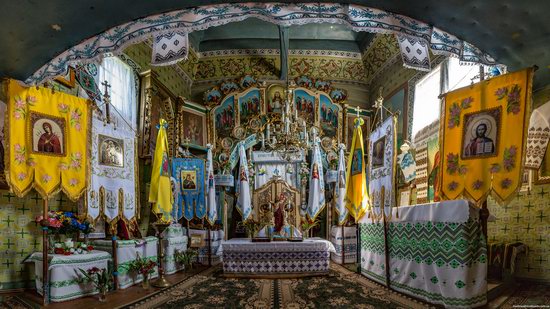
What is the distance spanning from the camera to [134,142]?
21.6 ft

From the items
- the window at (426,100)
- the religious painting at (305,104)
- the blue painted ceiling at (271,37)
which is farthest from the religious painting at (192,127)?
the window at (426,100)

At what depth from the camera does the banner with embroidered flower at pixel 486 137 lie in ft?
12.0

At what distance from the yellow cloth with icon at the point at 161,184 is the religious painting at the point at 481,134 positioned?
17.0 feet

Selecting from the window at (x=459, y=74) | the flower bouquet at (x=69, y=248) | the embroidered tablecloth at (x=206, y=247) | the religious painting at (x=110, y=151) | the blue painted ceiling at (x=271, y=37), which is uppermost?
the blue painted ceiling at (x=271, y=37)

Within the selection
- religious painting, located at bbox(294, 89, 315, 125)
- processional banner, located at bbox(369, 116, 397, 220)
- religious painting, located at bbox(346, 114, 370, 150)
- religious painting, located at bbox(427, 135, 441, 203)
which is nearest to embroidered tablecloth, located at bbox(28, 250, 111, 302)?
processional banner, located at bbox(369, 116, 397, 220)

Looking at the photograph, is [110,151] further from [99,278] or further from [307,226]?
[307,226]

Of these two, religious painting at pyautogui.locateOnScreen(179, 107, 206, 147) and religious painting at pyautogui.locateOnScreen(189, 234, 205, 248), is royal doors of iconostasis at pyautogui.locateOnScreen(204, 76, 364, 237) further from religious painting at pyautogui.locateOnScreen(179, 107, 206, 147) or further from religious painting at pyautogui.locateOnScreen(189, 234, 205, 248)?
religious painting at pyautogui.locateOnScreen(189, 234, 205, 248)

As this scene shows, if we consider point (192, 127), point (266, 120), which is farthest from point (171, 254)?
point (266, 120)

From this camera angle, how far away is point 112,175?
602 cm

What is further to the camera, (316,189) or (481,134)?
(316,189)

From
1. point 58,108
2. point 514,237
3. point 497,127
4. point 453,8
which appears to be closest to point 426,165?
point 514,237

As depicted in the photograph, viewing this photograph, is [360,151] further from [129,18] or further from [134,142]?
[129,18]

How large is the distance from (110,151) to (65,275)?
2.06 meters

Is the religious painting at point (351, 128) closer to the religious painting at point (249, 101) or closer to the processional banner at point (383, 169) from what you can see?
the religious painting at point (249, 101)
